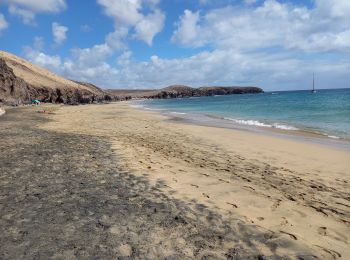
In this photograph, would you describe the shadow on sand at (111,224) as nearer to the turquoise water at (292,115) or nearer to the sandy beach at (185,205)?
the sandy beach at (185,205)

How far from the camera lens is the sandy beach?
13.6 feet

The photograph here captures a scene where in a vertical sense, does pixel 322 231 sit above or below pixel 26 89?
below

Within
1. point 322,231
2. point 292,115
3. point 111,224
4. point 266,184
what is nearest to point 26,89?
point 292,115

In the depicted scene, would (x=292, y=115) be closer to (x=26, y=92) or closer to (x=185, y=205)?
(x=185, y=205)

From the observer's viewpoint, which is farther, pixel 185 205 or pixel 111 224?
pixel 185 205

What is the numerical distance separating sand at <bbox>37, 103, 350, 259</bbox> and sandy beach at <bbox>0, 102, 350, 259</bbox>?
0.02 meters

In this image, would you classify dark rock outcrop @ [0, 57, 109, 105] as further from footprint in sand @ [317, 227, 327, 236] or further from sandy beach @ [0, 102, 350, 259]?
footprint in sand @ [317, 227, 327, 236]

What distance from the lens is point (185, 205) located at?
561cm

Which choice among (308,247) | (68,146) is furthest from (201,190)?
(68,146)

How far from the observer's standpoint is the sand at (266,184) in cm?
481


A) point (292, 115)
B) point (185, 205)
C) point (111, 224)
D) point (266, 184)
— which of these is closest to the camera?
point (111, 224)

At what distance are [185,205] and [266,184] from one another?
2.62 m

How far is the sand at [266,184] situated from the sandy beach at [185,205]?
0.07ft

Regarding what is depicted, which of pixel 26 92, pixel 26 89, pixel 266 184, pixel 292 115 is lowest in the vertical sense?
pixel 292 115
